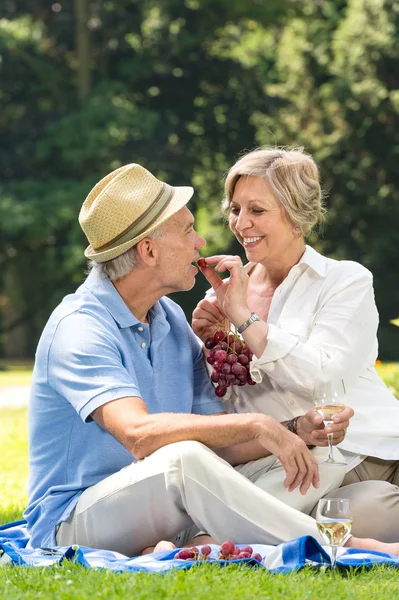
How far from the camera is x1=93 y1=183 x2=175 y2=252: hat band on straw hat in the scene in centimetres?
483

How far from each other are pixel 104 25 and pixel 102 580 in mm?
27461

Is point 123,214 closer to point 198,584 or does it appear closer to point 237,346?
point 237,346

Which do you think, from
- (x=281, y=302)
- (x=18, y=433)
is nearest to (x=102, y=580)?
(x=281, y=302)

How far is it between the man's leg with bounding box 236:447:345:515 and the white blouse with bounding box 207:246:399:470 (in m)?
0.19

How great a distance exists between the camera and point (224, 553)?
13.7 feet

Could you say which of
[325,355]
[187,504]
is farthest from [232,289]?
[187,504]

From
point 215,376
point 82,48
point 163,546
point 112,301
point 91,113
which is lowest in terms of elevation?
point 163,546

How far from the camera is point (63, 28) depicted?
2948 centimetres

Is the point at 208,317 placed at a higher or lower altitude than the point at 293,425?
higher

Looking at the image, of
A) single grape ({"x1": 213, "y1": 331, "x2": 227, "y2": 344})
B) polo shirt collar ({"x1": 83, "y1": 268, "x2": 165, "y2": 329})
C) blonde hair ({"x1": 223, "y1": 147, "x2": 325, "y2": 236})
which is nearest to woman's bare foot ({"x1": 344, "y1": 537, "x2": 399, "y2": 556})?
single grape ({"x1": 213, "y1": 331, "x2": 227, "y2": 344})

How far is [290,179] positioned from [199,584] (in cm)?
225

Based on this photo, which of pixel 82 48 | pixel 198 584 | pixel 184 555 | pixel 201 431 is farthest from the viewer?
pixel 82 48

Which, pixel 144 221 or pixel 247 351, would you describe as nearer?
pixel 144 221

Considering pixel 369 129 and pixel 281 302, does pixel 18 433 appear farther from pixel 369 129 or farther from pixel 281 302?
pixel 369 129
